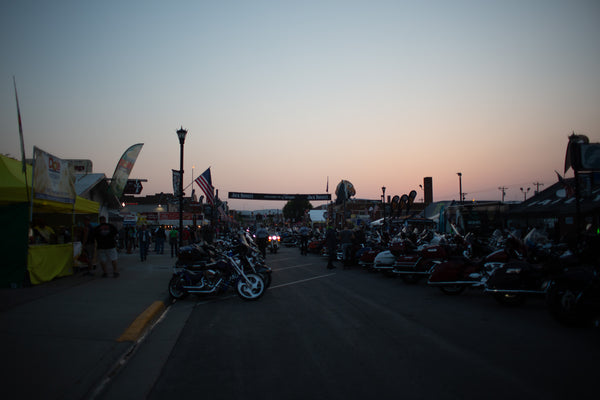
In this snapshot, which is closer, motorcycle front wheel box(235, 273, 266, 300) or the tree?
motorcycle front wheel box(235, 273, 266, 300)

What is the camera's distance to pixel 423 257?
1200 cm

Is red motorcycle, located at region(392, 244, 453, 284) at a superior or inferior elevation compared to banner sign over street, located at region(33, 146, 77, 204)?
inferior

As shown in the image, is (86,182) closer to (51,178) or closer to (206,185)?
(206,185)

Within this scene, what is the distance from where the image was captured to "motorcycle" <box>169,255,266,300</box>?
9.84 metres

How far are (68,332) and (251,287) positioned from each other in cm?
421

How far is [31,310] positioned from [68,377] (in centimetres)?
386

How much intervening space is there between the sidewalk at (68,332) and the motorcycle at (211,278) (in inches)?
20.2

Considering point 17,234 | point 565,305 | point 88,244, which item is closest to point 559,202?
point 565,305

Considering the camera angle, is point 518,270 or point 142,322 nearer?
point 142,322

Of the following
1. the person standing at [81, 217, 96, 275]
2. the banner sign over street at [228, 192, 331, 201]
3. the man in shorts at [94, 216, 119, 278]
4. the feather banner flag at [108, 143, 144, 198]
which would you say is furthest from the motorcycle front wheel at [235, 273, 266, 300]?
the banner sign over street at [228, 192, 331, 201]

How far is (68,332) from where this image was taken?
6.19m

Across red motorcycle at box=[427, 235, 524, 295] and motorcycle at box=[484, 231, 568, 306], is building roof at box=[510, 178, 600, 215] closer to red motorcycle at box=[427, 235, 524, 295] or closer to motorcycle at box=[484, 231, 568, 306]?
red motorcycle at box=[427, 235, 524, 295]

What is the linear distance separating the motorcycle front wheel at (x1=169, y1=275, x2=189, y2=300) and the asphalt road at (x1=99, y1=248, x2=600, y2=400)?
81 cm

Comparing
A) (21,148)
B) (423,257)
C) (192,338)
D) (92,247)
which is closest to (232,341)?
(192,338)
